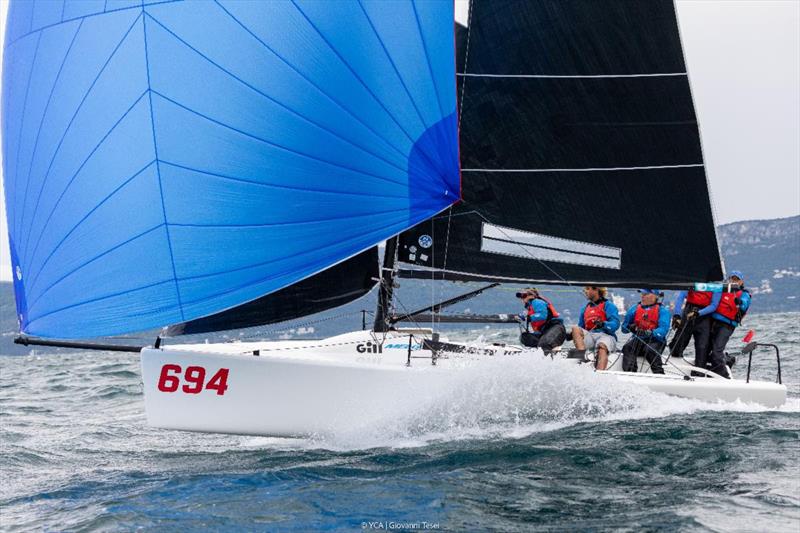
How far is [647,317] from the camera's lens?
31.4ft

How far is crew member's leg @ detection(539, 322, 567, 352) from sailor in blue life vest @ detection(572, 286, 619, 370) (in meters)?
0.12

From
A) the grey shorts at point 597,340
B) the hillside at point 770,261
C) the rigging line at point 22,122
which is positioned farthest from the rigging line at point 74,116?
the hillside at point 770,261

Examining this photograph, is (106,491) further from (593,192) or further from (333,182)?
(593,192)

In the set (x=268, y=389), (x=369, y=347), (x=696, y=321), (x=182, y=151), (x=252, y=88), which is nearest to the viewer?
(x=182, y=151)

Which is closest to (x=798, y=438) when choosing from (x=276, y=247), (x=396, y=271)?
(x=396, y=271)

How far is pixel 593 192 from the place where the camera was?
9.48 metres

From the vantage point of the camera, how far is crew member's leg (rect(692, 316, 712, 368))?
9845 millimetres

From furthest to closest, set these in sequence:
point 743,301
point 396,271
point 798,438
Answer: point 743,301 < point 396,271 < point 798,438

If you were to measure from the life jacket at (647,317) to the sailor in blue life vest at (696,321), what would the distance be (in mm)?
564

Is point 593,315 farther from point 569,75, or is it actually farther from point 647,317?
point 569,75

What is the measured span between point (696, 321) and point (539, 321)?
1.60 m

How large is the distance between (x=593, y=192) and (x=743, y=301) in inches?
71.7

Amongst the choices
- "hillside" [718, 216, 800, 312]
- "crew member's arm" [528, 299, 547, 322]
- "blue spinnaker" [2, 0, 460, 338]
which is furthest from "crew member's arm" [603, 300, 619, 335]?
"hillside" [718, 216, 800, 312]

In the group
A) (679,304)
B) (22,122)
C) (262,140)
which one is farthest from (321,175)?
(679,304)
